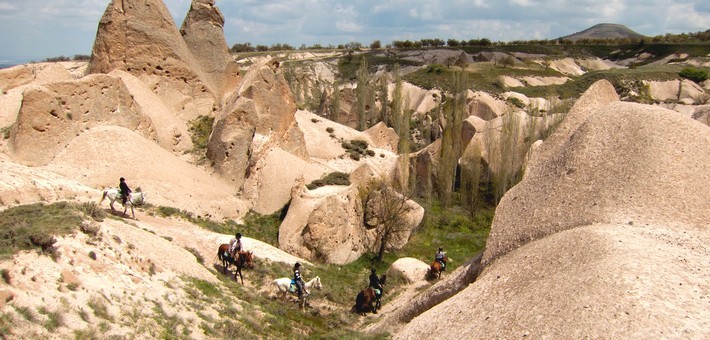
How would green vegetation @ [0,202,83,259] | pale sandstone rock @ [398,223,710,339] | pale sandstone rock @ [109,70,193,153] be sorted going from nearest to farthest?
1. pale sandstone rock @ [398,223,710,339]
2. green vegetation @ [0,202,83,259]
3. pale sandstone rock @ [109,70,193,153]

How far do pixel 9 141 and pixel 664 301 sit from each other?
72.4 ft

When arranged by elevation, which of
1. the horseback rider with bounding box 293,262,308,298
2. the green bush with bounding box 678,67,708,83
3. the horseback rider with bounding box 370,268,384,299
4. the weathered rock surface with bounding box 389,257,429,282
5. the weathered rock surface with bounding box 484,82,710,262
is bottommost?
the weathered rock surface with bounding box 389,257,429,282

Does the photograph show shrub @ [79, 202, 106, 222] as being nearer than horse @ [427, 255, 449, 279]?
Yes

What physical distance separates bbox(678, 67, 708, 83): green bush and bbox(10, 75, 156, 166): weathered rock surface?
66.9 m

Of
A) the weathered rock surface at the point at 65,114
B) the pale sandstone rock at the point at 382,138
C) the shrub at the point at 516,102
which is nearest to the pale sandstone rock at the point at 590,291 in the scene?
the weathered rock surface at the point at 65,114

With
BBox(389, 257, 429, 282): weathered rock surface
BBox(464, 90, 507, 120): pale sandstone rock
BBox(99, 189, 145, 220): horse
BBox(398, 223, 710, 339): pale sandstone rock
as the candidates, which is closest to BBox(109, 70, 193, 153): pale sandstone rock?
BBox(99, 189, 145, 220): horse

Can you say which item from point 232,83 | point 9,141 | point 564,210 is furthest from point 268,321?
point 232,83

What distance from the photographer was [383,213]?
24422 millimetres

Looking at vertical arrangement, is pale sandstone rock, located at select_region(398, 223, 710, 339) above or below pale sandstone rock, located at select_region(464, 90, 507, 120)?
above

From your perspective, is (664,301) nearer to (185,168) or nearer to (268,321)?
(268,321)

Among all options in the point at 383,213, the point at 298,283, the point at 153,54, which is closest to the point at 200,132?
the point at 153,54

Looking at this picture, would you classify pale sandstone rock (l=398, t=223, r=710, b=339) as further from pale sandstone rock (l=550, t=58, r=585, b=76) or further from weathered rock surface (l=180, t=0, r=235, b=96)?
pale sandstone rock (l=550, t=58, r=585, b=76)

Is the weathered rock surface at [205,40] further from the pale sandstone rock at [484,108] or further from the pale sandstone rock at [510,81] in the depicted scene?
the pale sandstone rock at [510,81]

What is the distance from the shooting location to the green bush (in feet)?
220
